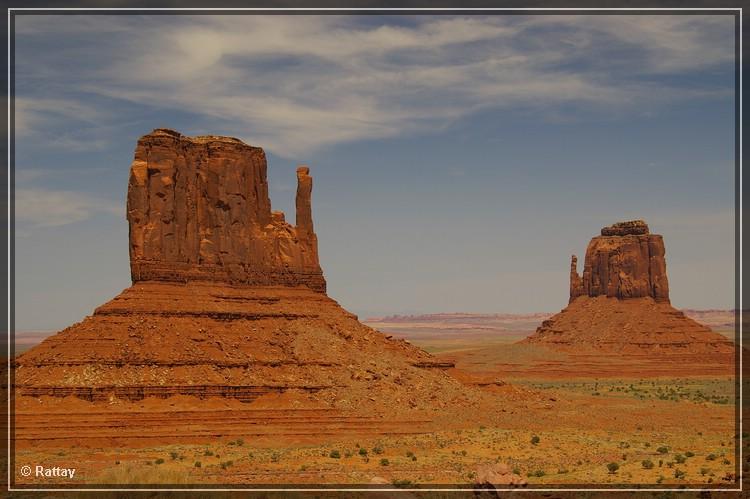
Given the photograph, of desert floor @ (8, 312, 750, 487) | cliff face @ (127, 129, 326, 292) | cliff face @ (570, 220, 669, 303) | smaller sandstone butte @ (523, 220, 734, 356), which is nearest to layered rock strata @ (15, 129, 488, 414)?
cliff face @ (127, 129, 326, 292)

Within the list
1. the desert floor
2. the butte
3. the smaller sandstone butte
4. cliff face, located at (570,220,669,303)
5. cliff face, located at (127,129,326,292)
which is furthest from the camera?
cliff face, located at (570,220,669,303)

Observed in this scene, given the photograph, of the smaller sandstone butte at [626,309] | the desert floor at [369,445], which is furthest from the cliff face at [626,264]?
the desert floor at [369,445]

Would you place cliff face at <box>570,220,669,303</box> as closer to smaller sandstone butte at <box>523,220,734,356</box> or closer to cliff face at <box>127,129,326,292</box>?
smaller sandstone butte at <box>523,220,734,356</box>

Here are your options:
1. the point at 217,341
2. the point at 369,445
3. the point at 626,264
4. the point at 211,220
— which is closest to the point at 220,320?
the point at 217,341

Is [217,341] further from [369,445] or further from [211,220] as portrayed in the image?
[369,445]

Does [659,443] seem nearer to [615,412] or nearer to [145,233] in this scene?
[615,412]

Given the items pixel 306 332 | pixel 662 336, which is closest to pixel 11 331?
pixel 306 332
